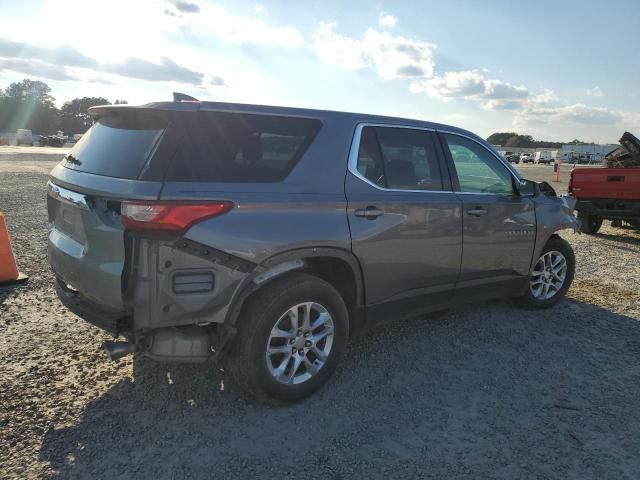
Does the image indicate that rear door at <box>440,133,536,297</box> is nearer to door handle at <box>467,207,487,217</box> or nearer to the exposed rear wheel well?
door handle at <box>467,207,487,217</box>

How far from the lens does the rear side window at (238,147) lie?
2877mm

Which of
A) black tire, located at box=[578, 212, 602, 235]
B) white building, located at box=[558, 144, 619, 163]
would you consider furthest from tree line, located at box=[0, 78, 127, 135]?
black tire, located at box=[578, 212, 602, 235]

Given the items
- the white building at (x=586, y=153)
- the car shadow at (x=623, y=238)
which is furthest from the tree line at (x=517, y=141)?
the car shadow at (x=623, y=238)

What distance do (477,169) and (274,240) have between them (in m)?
2.32

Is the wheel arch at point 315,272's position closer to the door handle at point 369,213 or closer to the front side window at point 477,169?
the door handle at point 369,213

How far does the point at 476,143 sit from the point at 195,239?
2.89 metres

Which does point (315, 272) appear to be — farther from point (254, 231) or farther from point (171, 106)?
point (171, 106)

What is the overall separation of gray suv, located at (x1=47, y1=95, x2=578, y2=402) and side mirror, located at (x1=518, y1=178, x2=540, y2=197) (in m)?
0.93

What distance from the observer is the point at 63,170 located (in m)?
3.43

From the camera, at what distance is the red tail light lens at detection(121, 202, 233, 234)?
271 cm

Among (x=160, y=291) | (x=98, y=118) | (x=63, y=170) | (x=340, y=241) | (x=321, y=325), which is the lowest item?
(x=321, y=325)

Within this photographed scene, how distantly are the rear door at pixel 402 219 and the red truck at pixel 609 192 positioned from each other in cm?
696

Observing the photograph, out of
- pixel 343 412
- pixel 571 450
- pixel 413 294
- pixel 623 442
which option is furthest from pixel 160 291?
pixel 623 442

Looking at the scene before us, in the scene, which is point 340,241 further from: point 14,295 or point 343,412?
point 14,295
